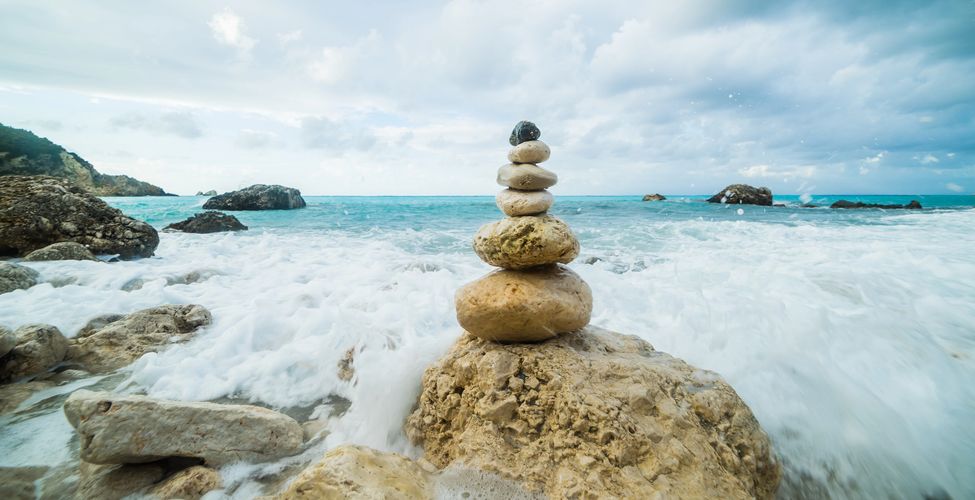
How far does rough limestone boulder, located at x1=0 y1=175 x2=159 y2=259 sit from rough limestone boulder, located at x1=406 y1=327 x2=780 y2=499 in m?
11.9

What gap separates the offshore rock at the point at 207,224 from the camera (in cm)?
1789

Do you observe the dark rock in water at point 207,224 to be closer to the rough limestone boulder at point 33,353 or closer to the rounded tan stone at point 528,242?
the rough limestone boulder at point 33,353

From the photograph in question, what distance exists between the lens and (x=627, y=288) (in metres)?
8.03

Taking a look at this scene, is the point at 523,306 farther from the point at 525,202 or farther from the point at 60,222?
the point at 60,222

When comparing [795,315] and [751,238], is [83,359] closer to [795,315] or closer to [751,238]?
[795,315]

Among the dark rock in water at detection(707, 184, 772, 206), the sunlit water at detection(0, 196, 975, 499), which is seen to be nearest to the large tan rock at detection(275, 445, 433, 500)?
the sunlit water at detection(0, 196, 975, 499)

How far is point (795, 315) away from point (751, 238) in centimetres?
1150

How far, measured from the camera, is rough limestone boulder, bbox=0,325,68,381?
413cm

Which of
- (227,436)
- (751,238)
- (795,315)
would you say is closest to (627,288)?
(795,315)

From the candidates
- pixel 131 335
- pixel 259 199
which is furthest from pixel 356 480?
pixel 259 199

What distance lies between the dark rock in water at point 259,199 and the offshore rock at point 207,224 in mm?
22895

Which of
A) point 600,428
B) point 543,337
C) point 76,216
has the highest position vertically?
point 76,216

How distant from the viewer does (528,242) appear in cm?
355

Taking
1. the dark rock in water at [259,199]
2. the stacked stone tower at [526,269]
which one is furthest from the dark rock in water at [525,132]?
the dark rock in water at [259,199]
